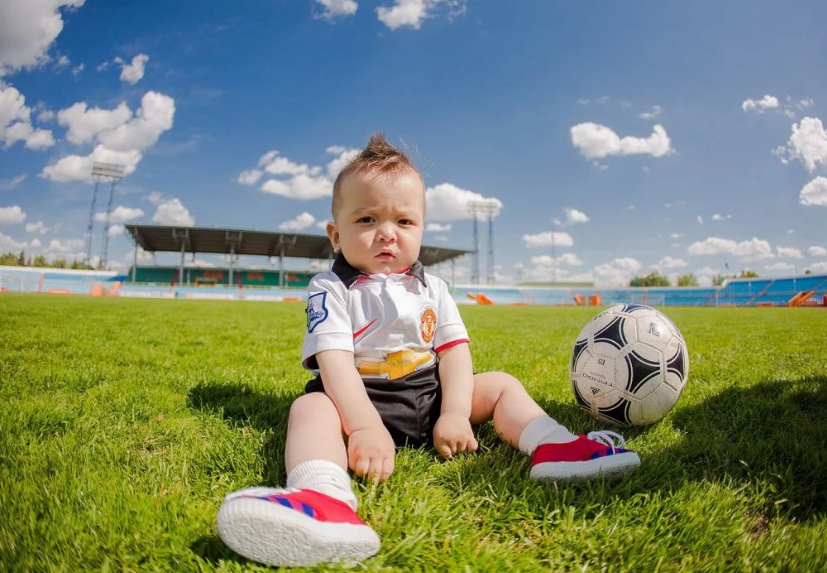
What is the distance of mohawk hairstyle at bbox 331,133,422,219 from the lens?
2240 mm

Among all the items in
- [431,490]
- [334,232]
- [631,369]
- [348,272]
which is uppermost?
[334,232]

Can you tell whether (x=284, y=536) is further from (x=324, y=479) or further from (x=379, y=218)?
(x=379, y=218)

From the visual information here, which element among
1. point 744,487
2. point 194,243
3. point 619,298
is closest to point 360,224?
point 744,487

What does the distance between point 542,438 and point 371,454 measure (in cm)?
74

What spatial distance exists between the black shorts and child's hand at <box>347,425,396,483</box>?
0.29 meters

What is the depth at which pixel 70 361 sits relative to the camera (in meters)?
4.20

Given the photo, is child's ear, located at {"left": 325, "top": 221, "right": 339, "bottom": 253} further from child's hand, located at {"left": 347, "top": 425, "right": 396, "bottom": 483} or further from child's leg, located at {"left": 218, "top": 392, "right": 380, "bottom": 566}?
child's leg, located at {"left": 218, "top": 392, "right": 380, "bottom": 566}

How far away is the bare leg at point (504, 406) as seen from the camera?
2.15 metres

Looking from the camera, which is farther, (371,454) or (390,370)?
(390,370)

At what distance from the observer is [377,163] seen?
2248 mm

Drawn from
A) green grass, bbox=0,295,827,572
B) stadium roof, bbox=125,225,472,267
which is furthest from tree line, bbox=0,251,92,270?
green grass, bbox=0,295,827,572

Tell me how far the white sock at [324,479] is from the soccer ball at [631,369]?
163 centimetres

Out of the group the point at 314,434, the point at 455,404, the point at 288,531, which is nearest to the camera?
the point at 288,531

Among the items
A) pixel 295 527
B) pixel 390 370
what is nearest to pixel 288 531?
pixel 295 527
